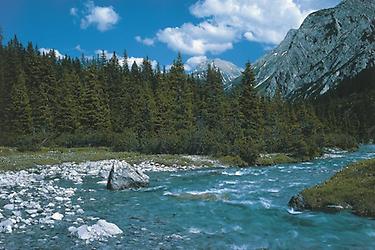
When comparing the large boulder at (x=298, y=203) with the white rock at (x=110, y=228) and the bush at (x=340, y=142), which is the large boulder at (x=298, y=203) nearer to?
the white rock at (x=110, y=228)

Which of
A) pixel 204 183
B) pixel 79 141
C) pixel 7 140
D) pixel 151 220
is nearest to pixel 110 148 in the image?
pixel 79 141

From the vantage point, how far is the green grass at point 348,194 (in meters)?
18.7

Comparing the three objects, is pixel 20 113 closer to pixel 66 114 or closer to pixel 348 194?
pixel 66 114

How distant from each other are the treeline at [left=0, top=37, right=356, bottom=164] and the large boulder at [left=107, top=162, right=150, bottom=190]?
2266cm

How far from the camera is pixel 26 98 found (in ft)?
241

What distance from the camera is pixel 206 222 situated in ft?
59.0

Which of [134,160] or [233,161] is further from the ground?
[134,160]

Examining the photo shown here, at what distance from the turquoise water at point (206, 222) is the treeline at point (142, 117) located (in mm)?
24949

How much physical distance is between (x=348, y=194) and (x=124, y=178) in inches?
606

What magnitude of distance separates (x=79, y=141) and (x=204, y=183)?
40.3m

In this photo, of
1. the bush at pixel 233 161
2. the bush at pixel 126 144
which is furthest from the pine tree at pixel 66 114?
the bush at pixel 233 161

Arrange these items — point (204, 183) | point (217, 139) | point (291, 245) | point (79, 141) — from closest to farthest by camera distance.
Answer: point (291, 245), point (204, 183), point (217, 139), point (79, 141)

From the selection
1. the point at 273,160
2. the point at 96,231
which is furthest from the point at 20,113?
the point at 96,231

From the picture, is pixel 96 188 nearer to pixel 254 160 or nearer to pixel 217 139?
pixel 254 160
